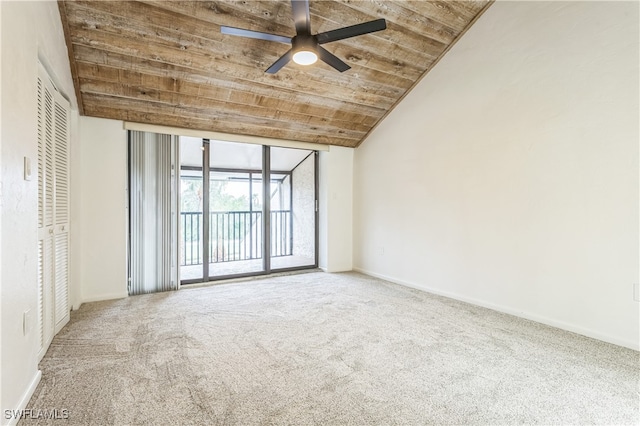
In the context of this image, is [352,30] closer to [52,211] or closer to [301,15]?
[301,15]

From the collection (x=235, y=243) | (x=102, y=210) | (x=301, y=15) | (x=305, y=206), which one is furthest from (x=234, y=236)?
(x=301, y=15)

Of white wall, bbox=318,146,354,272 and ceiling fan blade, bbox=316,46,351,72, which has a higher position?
ceiling fan blade, bbox=316,46,351,72

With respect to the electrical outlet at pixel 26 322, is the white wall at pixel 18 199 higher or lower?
higher

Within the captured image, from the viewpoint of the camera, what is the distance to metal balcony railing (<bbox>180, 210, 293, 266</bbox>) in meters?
4.98

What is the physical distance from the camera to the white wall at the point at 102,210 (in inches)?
132

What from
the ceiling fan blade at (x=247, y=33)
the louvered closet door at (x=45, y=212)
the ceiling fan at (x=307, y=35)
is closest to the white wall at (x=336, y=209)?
the ceiling fan at (x=307, y=35)

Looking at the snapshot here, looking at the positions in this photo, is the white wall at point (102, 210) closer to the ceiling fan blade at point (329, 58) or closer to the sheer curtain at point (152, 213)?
the sheer curtain at point (152, 213)

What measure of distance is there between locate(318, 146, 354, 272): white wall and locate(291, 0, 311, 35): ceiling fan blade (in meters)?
2.64

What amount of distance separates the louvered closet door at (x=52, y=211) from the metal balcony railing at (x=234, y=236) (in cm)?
205

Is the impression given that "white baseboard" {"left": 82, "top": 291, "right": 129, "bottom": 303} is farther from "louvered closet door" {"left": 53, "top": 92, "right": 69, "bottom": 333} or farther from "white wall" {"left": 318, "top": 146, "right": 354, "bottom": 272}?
"white wall" {"left": 318, "top": 146, "right": 354, "bottom": 272}

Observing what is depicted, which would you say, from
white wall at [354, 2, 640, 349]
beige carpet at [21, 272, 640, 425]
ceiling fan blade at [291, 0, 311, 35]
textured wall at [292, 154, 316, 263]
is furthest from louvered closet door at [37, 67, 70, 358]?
A: white wall at [354, 2, 640, 349]

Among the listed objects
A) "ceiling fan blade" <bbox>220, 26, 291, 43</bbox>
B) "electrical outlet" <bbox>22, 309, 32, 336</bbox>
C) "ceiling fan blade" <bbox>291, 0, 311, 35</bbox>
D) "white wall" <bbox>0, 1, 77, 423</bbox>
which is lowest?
"electrical outlet" <bbox>22, 309, 32, 336</bbox>

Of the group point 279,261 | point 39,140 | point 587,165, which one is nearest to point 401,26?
point 587,165

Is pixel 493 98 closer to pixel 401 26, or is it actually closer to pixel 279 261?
pixel 401 26
